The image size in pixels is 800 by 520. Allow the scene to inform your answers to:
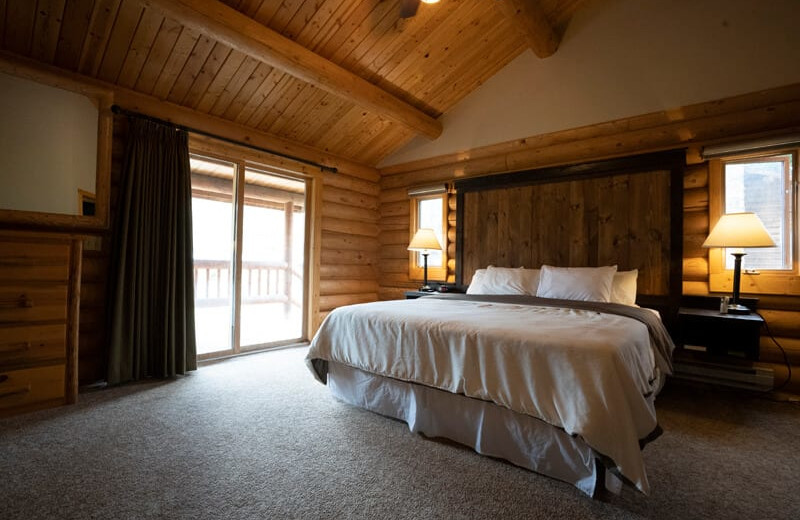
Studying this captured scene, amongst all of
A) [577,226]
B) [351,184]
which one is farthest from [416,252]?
[577,226]

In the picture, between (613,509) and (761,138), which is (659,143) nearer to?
(761,138)

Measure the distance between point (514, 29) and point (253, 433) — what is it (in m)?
4.36

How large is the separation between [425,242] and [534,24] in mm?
2441

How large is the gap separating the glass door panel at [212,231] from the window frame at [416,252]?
230 cm

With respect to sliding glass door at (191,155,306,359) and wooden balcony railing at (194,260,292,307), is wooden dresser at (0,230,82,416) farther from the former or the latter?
wooden balcony railing at (194,260,292,307)

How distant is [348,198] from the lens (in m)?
5.01

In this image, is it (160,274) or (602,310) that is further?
(160,274)

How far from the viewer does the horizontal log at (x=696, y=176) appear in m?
3.11

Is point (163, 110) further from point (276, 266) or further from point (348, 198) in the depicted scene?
point (348, 198)

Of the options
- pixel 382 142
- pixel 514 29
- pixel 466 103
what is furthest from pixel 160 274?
pixel 514 29

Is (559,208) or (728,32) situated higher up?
(728,32)

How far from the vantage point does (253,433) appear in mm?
2107

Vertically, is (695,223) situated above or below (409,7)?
below

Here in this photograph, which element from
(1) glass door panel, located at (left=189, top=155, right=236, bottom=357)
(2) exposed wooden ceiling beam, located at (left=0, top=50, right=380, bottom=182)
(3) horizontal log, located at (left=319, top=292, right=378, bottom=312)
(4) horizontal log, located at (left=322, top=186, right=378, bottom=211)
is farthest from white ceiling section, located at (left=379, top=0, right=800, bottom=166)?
(1) glass door panel, located at (left=189, top=155, right=236, bottom=357)
